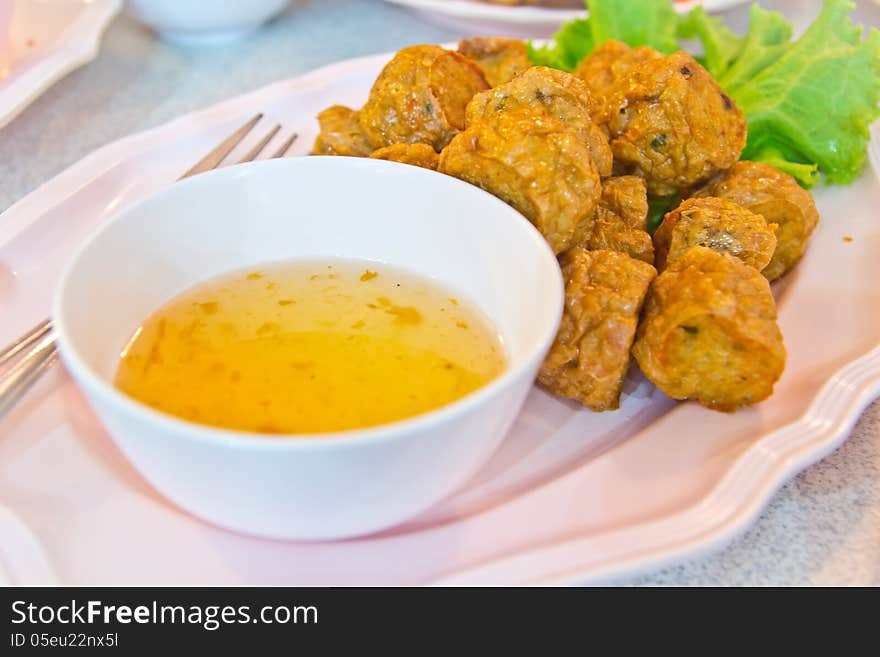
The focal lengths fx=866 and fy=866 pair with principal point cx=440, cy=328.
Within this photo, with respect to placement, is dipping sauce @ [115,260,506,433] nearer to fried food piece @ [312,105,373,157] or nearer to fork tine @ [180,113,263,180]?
fried food piece @ [312,105,373,157]

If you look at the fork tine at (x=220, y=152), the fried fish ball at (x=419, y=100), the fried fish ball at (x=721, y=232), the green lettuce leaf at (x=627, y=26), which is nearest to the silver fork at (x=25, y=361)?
the fork tine at (x=220, y=152)

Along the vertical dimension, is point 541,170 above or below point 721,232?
above

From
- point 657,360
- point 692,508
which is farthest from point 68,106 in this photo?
point 692,508

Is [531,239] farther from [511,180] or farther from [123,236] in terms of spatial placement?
[123,236]

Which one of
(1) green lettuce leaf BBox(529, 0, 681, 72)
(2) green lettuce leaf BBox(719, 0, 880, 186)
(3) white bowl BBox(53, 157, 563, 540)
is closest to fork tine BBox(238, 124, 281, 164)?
(3) white bowl BBox(53, 157, 563, 540)

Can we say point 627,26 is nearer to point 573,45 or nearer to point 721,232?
point 573,45

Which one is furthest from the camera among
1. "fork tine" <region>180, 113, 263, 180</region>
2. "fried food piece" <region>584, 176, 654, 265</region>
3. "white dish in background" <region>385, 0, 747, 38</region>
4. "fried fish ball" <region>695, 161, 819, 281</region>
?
"white dish in background" <region>385, 0, 747, 38</region>

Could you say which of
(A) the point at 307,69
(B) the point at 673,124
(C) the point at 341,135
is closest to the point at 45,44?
(A) the point at 307,69
